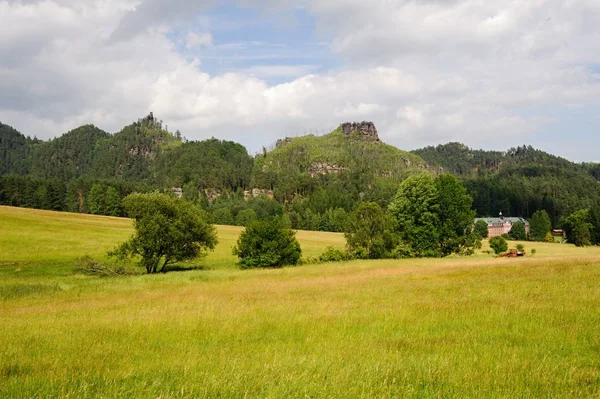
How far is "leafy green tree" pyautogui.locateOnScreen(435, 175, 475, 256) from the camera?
61594mm

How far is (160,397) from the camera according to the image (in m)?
5.84

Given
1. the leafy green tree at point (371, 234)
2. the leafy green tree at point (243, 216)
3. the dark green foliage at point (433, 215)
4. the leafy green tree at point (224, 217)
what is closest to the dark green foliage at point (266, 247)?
the leafy green tree at point (371, 234)

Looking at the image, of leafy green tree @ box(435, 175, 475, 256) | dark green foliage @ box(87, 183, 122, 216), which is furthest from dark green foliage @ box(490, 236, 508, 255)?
dark green foliage @ box(87, 183, 122, 216)

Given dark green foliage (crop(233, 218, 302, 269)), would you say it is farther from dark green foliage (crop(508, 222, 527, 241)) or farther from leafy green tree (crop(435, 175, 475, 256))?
dark green foliage (crop(508, 222, 527, 241))

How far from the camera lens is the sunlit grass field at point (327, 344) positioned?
258 inches

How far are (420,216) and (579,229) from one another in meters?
83.4

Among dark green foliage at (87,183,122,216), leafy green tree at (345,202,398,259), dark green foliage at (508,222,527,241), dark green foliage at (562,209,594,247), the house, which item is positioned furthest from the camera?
the house

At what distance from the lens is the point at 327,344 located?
9.85 m

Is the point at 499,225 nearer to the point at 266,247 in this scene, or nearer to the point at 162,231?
the point at 266,247

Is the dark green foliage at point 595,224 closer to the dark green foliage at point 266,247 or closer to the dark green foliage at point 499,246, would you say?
the dark green foliage at point 499,246

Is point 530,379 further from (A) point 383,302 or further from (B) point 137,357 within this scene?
(A) point 383,302

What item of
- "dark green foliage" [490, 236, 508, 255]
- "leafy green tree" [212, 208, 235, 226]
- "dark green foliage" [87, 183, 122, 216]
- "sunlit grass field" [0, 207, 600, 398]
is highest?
"dark green foliage" [87, 183, 122, 216]

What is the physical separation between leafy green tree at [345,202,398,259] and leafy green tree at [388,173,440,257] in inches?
166

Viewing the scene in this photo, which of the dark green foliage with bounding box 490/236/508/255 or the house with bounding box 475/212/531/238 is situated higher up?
the house with bounding box 475/212/531/238
